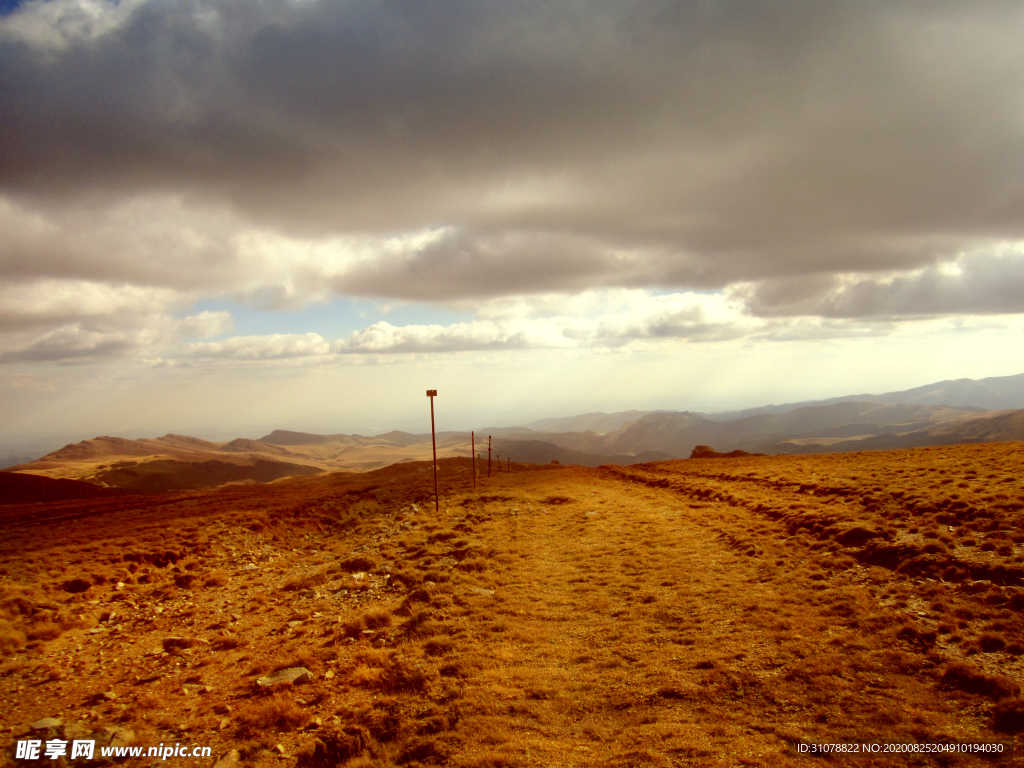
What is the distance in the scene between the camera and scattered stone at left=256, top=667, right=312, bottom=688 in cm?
1168

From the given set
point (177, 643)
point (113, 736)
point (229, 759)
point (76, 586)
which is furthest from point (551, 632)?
point (76, 586)

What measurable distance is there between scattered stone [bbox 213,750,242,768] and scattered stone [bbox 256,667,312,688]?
2.40 m

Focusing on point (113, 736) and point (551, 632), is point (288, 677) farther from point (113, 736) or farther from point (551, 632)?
point (551, 632)

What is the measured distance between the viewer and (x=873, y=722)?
8680 mm

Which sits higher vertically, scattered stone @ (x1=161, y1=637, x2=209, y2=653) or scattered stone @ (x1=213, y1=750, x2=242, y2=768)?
scattered stone @ (x1=213, y1=750, x2=242, y2=768)

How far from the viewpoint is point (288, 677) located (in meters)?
11.9

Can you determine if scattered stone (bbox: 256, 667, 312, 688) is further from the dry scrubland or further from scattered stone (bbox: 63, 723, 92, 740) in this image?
scattered stone (bbox: 63, 723, 92, 740)

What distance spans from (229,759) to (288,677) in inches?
113

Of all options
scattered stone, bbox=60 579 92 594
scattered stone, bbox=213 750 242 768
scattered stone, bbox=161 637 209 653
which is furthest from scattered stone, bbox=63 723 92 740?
scattered stone, bbox=60 579 92 594

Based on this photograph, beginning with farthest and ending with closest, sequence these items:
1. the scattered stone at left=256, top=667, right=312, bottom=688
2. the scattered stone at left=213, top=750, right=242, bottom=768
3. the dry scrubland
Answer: the scattered stone at left=256, top=667, right=312, bottom=688 → the dry scrubland → the scattered stone at left=213, top=750, right=242, bottom=768

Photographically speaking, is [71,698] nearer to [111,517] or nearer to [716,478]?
[111,517]

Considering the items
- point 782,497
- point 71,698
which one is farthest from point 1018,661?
point 71,698

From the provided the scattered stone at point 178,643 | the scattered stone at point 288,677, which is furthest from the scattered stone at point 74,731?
the scattered stone at point 178,643

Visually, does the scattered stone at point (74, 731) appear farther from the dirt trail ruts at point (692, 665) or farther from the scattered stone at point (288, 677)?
the dirt trail ruts at point (692, 665)
